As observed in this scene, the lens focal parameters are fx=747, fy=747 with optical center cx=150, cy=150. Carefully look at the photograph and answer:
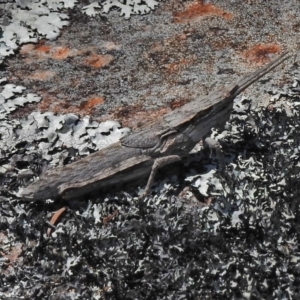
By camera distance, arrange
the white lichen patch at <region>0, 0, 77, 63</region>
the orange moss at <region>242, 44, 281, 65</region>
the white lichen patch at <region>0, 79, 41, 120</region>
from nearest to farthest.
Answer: the white lichen patch at <region>0, 79, 41, 120</region> → the orange moss at <region>242, 44, 281, 65</region> → the white lichen patch at <region>0, 0, 77, 63</region>

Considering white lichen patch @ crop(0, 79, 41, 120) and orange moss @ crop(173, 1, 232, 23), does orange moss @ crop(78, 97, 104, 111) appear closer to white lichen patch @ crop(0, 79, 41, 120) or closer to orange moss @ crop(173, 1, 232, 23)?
white lichen patch @ crop(0, 79, 41, 120)

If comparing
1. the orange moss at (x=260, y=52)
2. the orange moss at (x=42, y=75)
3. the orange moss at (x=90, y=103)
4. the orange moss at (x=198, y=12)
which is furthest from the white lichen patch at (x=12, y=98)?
the orange moss at (x=260, y=52)

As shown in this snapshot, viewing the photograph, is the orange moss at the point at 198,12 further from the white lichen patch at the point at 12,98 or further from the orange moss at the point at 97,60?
the white lichen patch at the point at 12,98

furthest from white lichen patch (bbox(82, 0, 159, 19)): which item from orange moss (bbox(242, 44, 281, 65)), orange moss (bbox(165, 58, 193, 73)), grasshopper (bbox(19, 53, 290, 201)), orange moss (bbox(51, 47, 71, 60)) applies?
grasshopper (bbox(19, 53, 290, 201))

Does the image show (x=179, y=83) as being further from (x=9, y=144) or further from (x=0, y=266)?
(x=0, y=266)

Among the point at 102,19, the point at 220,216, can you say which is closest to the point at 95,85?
the point at 102,19
